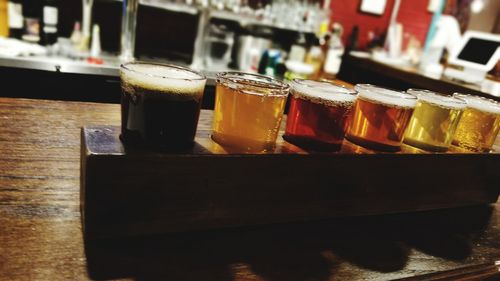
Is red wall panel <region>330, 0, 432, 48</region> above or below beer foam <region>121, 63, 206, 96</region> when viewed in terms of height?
above

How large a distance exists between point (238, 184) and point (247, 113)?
17cm

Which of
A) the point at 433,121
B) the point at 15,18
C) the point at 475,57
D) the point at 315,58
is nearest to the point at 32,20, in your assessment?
the point at 15,18

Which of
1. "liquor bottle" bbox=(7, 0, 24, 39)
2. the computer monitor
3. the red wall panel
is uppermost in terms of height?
the red wall panel

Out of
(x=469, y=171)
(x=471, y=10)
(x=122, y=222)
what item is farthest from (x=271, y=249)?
(x=471, y=10)

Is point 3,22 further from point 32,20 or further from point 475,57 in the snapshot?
point 475,57

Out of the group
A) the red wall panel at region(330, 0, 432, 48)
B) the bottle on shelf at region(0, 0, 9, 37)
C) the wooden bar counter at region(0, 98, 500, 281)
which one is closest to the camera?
→ the wooden bar counter at region(0, 98, 500, 281)

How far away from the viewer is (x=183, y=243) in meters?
0.86

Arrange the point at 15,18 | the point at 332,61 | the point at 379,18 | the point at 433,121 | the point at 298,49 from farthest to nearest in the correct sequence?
the point at 379,18 → the point at 332,61 → the point at 298,49 → the point at 15,18 → the point at 433,121

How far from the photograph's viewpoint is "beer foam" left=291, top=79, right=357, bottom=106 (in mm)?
952

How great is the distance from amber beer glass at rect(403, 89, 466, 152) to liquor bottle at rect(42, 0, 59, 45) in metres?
3.13

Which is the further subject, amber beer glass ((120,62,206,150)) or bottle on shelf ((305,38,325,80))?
bottle on shelf ((305,38,325,80))

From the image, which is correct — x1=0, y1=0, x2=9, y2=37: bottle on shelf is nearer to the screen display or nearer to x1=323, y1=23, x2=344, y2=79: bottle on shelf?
x1=323, y1=23, x2=344, y2=79: bottle on shelf

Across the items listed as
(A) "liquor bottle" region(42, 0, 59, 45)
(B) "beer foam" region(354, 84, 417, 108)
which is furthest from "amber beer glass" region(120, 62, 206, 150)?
(A) "liquor bottle" region(42, 0, 59, 45)

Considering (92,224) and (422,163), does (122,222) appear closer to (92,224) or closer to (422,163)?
(92,224)
